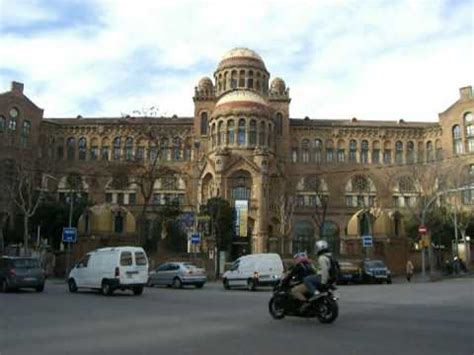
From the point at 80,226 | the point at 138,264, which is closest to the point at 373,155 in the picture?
the point at 80,226

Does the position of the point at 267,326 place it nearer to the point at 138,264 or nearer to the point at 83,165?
the point at 138,264

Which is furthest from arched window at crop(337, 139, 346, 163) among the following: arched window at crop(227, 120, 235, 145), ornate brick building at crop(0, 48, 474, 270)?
arched window at crop(227, 120, 235, 145)

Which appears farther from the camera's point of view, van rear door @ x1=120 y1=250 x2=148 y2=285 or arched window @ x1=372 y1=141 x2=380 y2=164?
arched window @ x1=372 y1=141 x2=380 y2=164

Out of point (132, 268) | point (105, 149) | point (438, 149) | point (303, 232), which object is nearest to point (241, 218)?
point (303, 232)

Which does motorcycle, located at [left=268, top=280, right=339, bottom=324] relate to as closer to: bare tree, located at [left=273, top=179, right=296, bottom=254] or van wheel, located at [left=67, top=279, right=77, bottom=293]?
van wheel, located at [left=67, top=279, right=77, bottom=293]

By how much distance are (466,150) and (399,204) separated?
1120 centimetres

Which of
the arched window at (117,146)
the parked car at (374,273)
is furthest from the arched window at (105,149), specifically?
the parked car at (374,273)

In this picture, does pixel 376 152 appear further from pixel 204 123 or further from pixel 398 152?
pixel 204 123

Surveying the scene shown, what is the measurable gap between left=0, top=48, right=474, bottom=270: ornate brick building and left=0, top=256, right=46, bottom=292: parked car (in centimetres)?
3870

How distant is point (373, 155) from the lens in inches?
3159

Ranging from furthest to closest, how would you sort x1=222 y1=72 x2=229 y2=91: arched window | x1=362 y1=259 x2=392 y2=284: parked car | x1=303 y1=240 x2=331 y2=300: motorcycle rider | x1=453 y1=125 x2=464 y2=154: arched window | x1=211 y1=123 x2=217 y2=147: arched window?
x1=222 y1=72 x2=229 y2=91: arched window
x1=453 y1=125 x2=464 y2=154: arched window
x1=211 y1=123 x2=217 y2=147: arched window
x1=362 y1=259 x2=392 y2=284: parked car
x1=303 y1=240 x2=331 y2=300: motorcycle rider

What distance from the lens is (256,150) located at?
65.8 meters

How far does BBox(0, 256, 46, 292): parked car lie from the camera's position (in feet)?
79.7

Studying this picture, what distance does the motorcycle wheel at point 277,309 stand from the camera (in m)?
13.4
